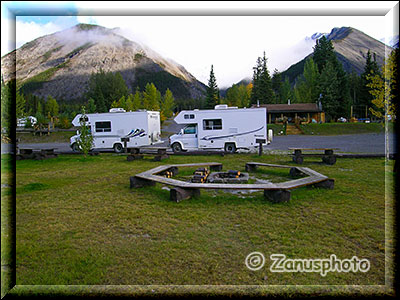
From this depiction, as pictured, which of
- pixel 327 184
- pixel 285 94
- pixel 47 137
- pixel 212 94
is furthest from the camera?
pixel 285 94

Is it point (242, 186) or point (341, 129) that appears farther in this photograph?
point (341, 129)

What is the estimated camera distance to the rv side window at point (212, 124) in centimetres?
1603

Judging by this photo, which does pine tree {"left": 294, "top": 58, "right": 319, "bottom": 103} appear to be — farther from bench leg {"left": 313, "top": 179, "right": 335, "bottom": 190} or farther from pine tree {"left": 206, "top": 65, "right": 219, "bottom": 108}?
bench leg {"left": 313, "top": 179, "right": 335, "bottom": 190}

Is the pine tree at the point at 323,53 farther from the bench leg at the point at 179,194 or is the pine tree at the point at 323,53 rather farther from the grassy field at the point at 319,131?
the bench leg at the point at 179,194

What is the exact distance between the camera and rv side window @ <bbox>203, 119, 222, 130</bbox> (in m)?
16.0

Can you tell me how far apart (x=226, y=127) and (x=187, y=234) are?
1210cm

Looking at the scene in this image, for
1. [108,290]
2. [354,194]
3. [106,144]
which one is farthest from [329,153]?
[106,144]

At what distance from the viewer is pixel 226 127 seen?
1596cm

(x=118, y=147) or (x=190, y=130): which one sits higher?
(x=190, y=130)

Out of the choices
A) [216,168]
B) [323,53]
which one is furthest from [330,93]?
[216,168]

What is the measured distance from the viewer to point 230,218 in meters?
4.94

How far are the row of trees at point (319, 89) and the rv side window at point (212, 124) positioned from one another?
29239 millimetres

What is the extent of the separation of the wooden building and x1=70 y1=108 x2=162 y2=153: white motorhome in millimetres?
28543

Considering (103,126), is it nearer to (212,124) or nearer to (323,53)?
(212,124)
